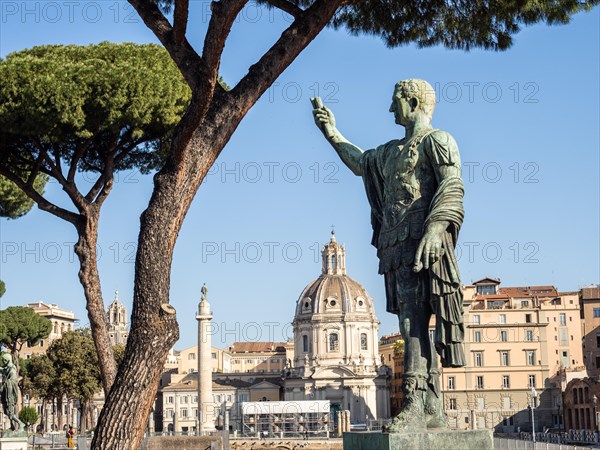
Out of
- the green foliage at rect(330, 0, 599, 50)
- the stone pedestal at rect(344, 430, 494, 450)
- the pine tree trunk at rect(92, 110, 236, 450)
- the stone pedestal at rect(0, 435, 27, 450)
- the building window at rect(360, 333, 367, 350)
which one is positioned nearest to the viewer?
the stone pedestal at rect(344, 430, 494, 450)

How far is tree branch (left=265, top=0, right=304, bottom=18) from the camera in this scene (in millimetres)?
8766

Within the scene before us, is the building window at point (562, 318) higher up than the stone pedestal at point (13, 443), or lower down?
higher up

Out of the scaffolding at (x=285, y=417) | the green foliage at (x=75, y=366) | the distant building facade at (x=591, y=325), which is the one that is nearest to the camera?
the green foliage at (x=75, y=366)

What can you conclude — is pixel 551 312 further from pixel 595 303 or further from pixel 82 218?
pixel 82 218

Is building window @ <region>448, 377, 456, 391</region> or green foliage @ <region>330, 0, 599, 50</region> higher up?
green foliage @ <region>330, 0, 599, 50</region>

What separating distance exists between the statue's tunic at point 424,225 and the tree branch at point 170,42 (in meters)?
3.54

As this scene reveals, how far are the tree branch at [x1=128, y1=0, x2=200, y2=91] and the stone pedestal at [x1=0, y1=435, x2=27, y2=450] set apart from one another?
10.9m

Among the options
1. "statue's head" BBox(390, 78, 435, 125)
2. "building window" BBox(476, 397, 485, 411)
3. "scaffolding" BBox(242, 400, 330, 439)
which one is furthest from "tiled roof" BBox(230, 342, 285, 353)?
"statue's head" BBox(390, 78, 435, 125)

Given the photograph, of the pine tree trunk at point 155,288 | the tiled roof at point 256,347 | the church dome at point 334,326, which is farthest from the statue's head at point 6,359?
the tiled roof at point 256,347

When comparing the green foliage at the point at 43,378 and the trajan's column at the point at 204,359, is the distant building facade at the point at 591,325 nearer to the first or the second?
the trajan's column at the point at 204,359

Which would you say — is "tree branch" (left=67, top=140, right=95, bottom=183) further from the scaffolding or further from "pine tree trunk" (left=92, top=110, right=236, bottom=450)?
the scaffolding

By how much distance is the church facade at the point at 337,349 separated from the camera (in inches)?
3378

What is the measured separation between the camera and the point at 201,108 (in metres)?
8.39

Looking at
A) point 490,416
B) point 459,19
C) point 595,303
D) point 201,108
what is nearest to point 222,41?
point 201,108
